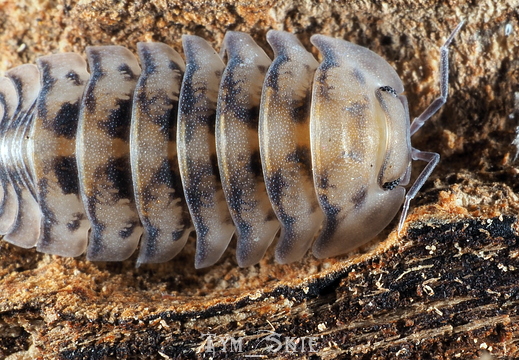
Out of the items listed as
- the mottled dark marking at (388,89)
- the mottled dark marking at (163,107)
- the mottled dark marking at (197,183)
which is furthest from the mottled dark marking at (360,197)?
the mottled dark marking at (163,107)

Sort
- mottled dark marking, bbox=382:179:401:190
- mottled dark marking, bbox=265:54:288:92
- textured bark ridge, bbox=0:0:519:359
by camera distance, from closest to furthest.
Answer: textured bark ridge, bbox=0:0:519:359 → mottled dark marking, bbox=265:54:288:92 → mottled dark marking, bbox=382:179:401:190

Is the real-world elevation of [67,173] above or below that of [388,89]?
below

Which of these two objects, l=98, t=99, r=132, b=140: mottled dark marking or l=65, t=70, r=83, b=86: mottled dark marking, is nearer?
l=98, t=99, r=132, b=140: mottled dark marking

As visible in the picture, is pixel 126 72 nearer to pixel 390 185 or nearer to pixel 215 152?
pixel 215 152

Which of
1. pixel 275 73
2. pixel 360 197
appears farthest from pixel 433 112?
pixel 275 73

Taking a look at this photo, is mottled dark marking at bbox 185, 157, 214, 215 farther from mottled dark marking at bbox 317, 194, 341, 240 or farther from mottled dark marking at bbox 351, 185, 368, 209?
mottled dark marking at bbox 351, 185, 368, 209

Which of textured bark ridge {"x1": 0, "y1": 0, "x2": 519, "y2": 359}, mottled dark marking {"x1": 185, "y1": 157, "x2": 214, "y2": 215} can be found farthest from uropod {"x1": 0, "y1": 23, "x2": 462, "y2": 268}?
textured bark ridge {"x1": 0, "y1": 0, "x2": 519, "y2": 359}

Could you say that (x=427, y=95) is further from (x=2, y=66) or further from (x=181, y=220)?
(x=2, y=66)

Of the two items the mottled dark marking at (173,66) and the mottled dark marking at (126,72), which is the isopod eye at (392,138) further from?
the mottled dark marking at (126,72)
